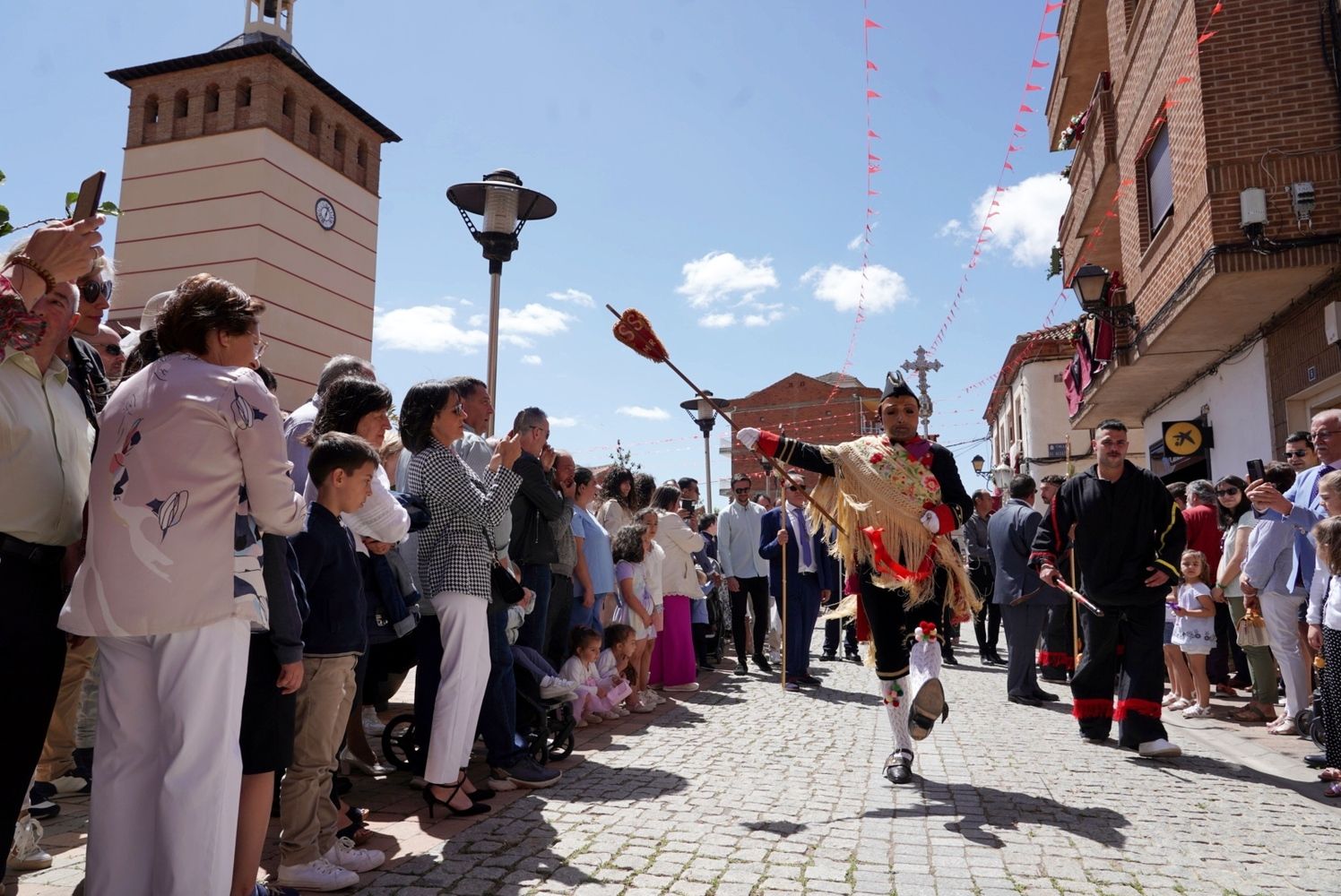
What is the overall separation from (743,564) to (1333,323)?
6.48m

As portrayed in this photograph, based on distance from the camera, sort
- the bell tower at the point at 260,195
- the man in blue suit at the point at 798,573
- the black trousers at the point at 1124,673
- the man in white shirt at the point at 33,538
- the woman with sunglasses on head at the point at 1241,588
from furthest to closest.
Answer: the bell tower at the point at 260,195
the man in blue suit at the point at 798,573
the woman with sunglasses on head at the point at 1241,588
the black trousers at the point at 1124,673
the man in white shirt at the point at 33,538

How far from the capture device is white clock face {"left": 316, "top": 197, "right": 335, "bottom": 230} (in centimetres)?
3117

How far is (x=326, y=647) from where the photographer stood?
Answer: 11.4 ft

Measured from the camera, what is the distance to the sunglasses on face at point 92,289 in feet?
12.6

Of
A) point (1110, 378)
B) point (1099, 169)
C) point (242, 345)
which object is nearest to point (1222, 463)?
point (1110, 378)

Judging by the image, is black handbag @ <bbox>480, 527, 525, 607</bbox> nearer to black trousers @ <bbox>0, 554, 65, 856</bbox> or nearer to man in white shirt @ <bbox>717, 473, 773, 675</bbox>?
black trousers @ <bbox>0, 554, 65, 856</bbox>

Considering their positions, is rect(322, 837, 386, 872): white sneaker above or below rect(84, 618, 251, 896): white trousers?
below

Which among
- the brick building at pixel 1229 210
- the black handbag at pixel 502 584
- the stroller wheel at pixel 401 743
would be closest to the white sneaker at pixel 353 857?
the stroller wheel at pixel 401 743

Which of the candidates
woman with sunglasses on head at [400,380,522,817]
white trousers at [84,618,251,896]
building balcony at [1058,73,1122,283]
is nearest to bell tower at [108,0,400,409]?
building balcony at [1058,73,1122,283]

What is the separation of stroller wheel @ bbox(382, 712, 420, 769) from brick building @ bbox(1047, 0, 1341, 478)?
30.1 feet

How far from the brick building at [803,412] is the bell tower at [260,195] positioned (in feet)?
45.6

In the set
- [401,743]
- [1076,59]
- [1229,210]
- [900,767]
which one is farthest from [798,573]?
[1076,59]

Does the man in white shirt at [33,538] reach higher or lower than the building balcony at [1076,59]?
lower

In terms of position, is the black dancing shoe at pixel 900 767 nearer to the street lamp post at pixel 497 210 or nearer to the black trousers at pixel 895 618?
the black trousers at pixel 895 618
